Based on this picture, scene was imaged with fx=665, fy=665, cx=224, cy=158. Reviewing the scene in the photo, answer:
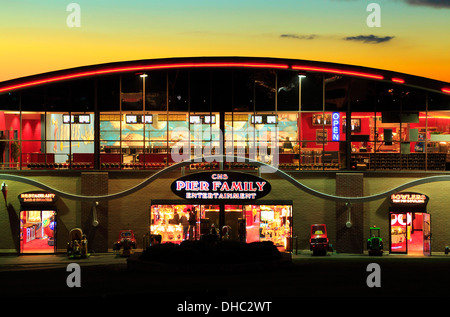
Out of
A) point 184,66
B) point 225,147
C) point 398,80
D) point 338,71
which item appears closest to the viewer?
point 398,80

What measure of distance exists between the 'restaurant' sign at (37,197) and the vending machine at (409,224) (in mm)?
17799

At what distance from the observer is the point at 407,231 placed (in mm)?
34719

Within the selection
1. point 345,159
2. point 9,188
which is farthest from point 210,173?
point 9,188

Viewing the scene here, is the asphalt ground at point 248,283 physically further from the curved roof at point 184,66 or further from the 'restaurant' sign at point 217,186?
the curved roof at point 184,66

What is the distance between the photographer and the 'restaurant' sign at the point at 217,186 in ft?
111

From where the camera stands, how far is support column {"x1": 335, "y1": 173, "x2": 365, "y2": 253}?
34531 mm

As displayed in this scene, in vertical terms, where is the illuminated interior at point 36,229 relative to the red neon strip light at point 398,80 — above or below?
below

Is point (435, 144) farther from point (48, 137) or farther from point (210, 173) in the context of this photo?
point (48, 137)

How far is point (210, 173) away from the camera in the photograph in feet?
112

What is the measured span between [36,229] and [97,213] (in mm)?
3530

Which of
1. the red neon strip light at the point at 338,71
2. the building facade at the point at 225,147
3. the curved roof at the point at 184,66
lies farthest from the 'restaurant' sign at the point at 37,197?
the red neon strip light at the point at 338,71

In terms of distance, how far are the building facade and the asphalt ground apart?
533cm

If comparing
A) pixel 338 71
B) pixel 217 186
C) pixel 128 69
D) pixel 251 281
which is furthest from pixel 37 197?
pixel 338 71

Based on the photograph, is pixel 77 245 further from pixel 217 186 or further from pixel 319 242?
pixel 319 242
